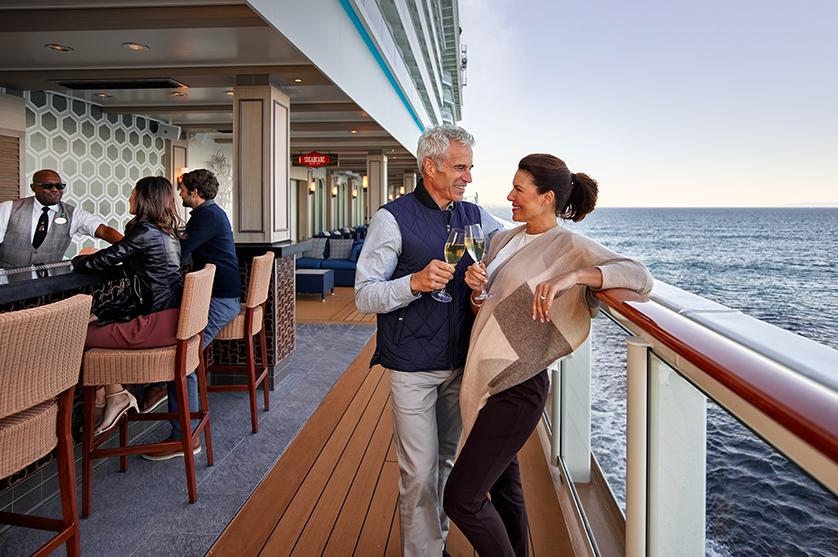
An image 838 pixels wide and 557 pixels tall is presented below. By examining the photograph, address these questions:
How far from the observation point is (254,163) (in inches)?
217

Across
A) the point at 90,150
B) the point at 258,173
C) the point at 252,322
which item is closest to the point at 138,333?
the point at 252,322

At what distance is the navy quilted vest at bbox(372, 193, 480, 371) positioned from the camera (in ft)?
6.84

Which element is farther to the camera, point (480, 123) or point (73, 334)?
point (480, 123)

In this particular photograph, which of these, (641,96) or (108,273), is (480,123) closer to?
(641,96)

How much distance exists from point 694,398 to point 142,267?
2707mm

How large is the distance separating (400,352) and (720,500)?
1.04 m

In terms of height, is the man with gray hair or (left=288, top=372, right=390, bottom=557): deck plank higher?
the man with gray hair

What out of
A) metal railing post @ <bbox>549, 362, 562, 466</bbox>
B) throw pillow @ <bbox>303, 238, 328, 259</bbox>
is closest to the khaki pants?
metal railing post @ <bbox>549, 362, 562, 466</bbox>

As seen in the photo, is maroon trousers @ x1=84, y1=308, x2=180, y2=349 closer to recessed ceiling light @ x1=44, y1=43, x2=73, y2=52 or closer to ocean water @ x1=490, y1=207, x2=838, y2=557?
ocean water @ x1=490, y1=207, x2=838, y2=557

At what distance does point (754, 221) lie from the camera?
85750mm

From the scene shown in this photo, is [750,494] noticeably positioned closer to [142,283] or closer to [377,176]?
[142,283]

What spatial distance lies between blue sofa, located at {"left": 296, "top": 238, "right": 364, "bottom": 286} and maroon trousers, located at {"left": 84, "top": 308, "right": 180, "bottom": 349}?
8238mm

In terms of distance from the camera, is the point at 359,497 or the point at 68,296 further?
Answer: the point at 68,296

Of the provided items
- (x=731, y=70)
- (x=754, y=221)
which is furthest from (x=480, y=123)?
(x=754, y=221)
